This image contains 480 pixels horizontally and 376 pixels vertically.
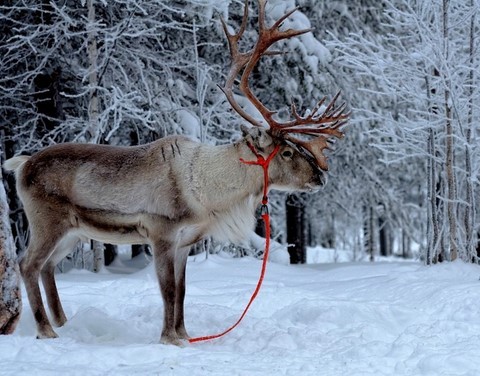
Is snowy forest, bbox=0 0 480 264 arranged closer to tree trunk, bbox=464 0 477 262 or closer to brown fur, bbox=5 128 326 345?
tree trunk, bbox=464 0 477 262

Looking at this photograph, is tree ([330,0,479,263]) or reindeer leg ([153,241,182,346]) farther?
tree ([330,0,479,263])

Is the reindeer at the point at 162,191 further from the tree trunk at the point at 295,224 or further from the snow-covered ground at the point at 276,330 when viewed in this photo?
the tree trunk at the point at 295,224

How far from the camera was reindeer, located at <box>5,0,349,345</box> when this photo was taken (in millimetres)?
5059

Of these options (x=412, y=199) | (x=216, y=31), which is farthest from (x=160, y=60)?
(x=412, y=199)

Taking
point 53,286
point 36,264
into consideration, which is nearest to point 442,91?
point 53,286

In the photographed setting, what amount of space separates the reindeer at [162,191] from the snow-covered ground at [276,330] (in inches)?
17.7

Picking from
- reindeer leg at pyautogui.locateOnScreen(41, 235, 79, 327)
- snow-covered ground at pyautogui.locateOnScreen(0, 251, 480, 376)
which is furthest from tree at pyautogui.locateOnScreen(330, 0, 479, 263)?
reindeer leg at pyautogui.locateOnScreen(41, 235, 79, 327)

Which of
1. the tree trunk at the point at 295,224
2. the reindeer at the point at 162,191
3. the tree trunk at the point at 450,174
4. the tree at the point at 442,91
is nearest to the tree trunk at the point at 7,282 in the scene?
the reindeer at the point at 162,191

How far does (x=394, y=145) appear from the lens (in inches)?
347

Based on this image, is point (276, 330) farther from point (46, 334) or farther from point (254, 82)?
point (254, 82)

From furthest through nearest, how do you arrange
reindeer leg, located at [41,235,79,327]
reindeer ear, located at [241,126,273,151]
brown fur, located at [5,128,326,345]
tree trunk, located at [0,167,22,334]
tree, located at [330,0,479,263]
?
tree, located at [330,0,479,263]
reindeer leg, located at [41,235,79,327]
reindeer ear, located at [241,126,273,151]
brown fur, located at [5,128,326,345]
tree trunk, located at [0,167,22,334]

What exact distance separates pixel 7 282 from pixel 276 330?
2.02 m

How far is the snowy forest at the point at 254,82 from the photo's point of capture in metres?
8.34

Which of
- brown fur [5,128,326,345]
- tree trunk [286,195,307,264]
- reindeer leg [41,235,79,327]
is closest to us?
brown fur [5,128,326,345]
